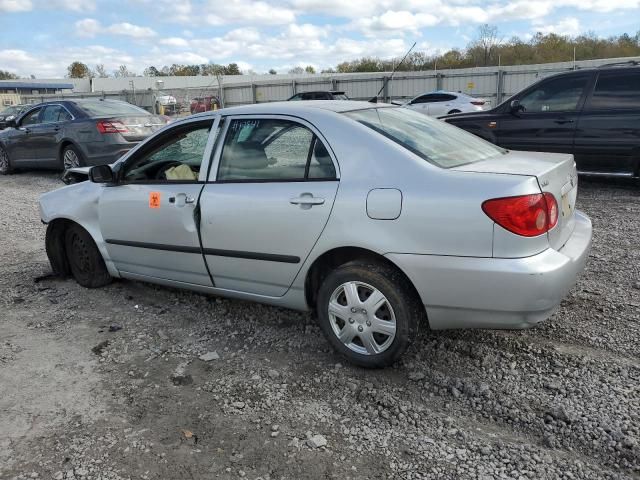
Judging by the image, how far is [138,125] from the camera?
33.5 ft

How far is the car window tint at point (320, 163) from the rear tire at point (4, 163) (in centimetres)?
1111

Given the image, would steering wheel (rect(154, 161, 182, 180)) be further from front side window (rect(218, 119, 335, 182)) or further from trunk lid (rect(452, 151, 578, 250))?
trunk lid (rect(452, 151, 578, 250))

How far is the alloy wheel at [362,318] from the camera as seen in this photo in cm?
316

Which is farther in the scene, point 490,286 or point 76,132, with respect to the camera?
point 76,132

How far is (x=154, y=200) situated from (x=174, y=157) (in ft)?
1.42

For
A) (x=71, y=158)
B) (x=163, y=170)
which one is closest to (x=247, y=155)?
(x=163, y=170)

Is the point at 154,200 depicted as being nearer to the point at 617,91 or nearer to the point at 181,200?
the point at 181,200

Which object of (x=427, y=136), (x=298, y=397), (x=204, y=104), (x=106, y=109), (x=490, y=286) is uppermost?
(x=204, y=104)

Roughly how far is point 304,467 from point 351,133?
6.13 feet

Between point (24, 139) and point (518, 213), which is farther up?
point (24, 139)

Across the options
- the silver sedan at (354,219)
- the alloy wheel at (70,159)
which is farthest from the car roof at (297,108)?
the alloy wheel at (70,159)

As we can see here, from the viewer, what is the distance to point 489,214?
2789 millimetres

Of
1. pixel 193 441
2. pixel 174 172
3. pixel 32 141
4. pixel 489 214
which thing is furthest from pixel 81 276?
pixel 32 141

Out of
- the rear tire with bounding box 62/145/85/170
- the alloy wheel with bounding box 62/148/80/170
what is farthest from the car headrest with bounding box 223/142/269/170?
the alloy wheel with bounding box 62/148/80/170
